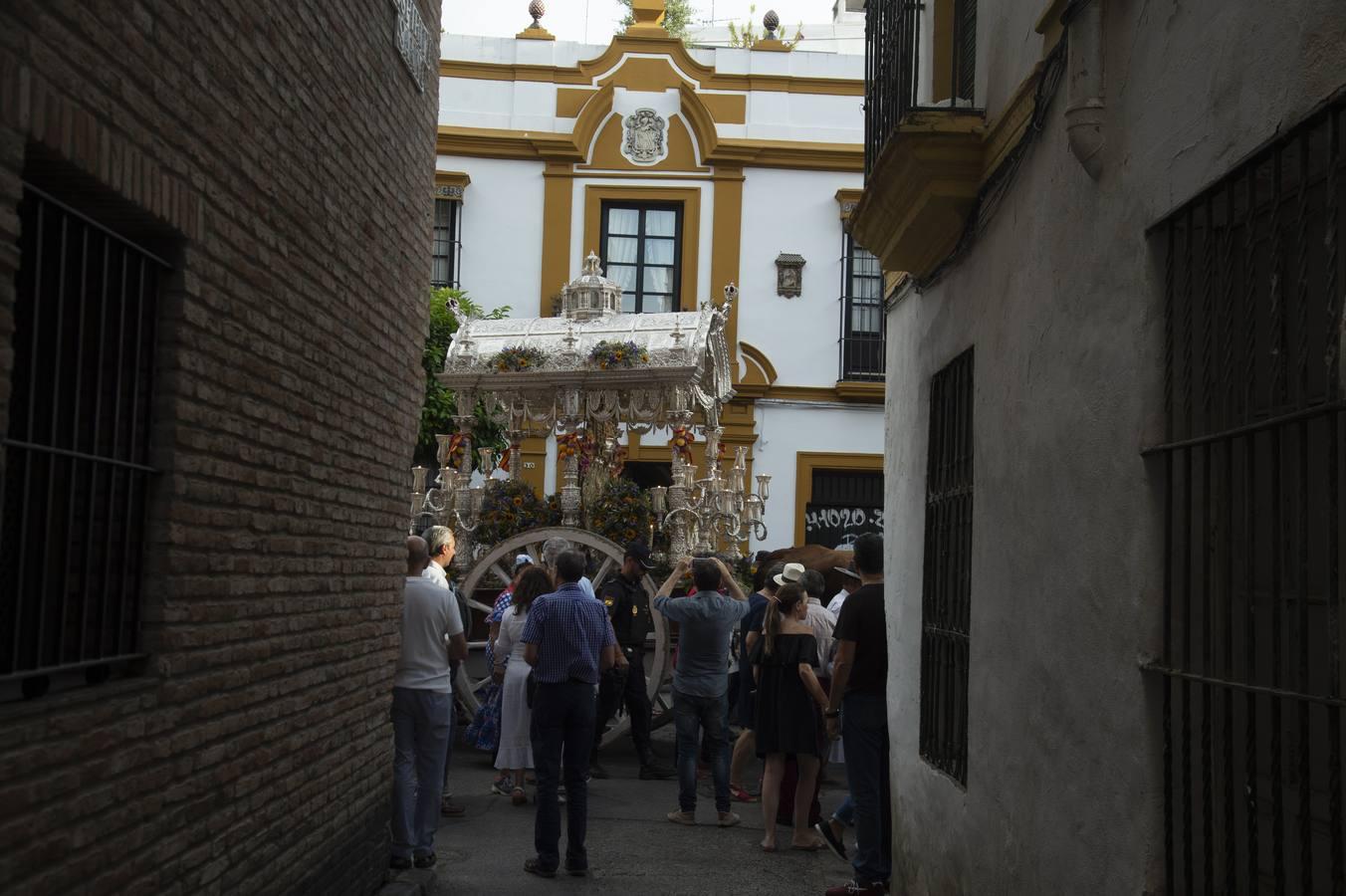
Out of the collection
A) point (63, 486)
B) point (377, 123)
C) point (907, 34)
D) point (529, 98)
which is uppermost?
point (529, 98)

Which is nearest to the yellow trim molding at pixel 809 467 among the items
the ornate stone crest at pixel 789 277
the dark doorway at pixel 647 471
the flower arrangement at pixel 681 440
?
the dark doorway at pixel 647 471

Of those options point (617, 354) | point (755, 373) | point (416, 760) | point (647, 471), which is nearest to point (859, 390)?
point (755, 373)

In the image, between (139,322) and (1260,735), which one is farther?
(139,322)

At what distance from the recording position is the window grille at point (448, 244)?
71.2 ft

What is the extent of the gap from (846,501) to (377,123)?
1488 cm

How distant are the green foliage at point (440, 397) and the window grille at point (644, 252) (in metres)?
2.16

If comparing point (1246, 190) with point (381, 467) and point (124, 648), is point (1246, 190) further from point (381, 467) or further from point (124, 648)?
point (381, 467)

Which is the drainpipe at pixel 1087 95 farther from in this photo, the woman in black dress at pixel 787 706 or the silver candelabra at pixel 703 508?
the silver candelabra at pixel 703 508

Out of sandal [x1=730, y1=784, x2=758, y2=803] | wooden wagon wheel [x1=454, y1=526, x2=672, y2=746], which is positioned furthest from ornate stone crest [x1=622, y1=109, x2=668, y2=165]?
sandal [x1=730, y1=784, x2=758, y2=803]

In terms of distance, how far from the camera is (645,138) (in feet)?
72.8

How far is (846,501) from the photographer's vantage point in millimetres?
21594

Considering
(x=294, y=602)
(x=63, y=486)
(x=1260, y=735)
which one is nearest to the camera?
(x=1260, y=735)

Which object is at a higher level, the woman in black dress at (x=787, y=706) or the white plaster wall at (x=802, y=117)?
the white plaster wall at (x=802, y=117)

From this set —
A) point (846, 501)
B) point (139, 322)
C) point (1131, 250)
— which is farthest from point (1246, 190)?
point (846, 501)
